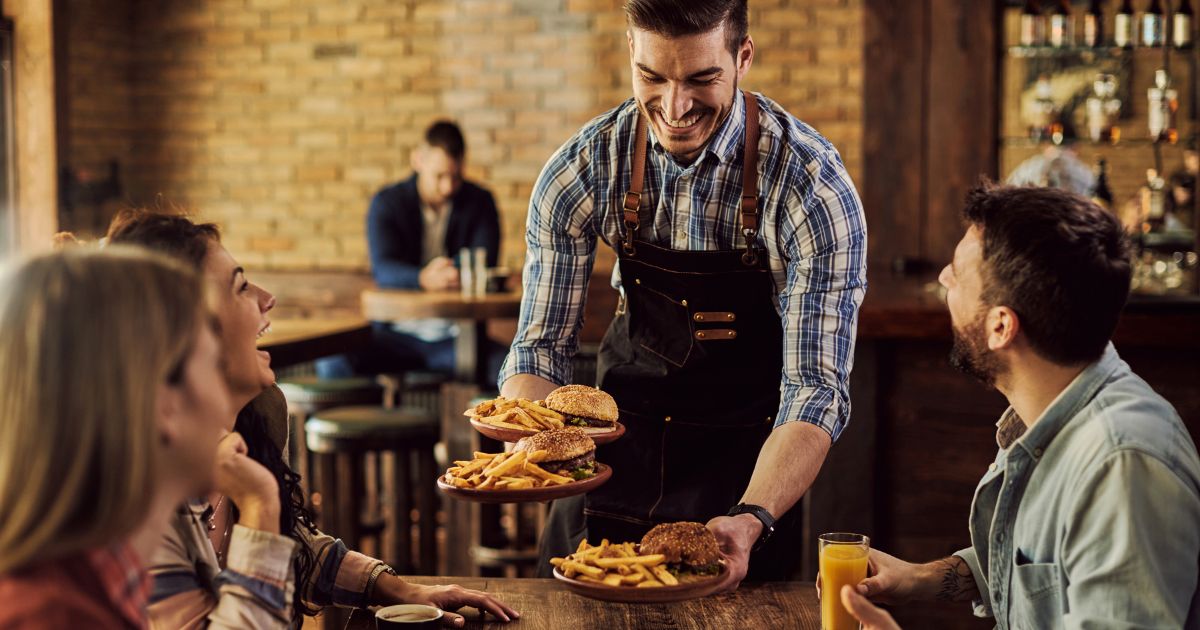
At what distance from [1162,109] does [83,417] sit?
4.99 m

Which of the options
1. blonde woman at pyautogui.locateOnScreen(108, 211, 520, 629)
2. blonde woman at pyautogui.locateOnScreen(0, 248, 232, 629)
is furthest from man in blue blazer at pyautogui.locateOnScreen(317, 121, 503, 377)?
blonde woman at pyautogui.locateOnScreen(0, 248, 232, 629)

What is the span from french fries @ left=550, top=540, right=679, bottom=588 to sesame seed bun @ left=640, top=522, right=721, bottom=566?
0.01 metres

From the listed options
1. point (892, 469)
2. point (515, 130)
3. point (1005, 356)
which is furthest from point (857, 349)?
point (515, 130)

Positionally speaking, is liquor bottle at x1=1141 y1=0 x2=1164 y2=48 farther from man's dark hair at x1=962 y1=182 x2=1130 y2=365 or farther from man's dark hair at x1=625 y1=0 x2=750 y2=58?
man's dark hair at x1=962 y1=182 x2=1130 y2=365

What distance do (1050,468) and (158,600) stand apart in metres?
1.20

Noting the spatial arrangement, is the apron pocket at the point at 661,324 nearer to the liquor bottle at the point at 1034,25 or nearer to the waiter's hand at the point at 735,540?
the waiter's hand at the point at 735,540

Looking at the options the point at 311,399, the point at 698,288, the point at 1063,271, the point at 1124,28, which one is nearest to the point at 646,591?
the point at 1063,271

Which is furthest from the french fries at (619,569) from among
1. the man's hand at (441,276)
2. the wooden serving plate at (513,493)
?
the man's hand at (441,276)

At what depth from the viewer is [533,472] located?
191 centimetres

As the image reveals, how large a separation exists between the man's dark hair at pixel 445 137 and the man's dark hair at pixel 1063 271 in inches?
169

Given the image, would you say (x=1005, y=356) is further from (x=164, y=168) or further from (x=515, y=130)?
(x=164, y=168)

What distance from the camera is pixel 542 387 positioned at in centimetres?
251

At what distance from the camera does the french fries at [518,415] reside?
2127 millimetres

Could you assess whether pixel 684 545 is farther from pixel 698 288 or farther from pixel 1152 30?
pixel 1152 30
